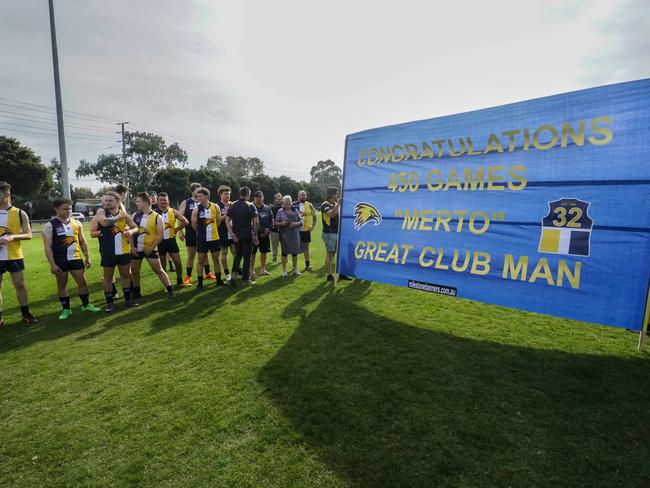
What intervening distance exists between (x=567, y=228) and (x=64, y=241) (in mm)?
7554

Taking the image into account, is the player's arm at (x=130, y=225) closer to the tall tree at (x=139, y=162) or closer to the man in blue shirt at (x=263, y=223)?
the man in blue shirt at (x=263, y=223)

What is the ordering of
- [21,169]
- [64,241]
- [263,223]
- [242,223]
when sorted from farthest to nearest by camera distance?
1. [21,169]
2. [263,223]
3. [242,223]
4. [64,241]

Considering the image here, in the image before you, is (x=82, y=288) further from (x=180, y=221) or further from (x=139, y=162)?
(x=139, y=162)

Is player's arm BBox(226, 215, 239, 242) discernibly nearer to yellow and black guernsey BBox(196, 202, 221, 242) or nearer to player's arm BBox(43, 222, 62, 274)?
yellow and black guernsey BBox(196, 202, 221, 242)

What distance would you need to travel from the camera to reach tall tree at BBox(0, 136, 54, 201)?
107ft

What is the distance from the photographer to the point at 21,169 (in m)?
33.5

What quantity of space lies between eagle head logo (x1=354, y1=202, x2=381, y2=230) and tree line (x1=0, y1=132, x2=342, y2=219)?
36.5 metres

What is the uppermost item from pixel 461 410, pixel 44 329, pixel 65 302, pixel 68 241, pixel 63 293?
Answer: pixel 68 241

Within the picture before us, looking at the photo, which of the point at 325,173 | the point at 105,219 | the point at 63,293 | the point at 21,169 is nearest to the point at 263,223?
the point at 105,219

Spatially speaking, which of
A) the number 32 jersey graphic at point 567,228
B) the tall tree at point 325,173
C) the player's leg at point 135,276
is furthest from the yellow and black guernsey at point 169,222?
the tall tree at point 325,173

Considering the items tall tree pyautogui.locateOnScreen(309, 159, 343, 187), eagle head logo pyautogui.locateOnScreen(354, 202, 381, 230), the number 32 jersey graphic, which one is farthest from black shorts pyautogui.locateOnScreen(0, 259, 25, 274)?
tall tree pyautogui.locateOnScreen(309, 159, 343, 187)

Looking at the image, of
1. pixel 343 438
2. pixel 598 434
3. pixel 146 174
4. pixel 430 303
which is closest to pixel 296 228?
pixel 430 303

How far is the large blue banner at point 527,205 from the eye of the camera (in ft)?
12.5

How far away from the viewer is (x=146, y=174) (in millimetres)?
68375
